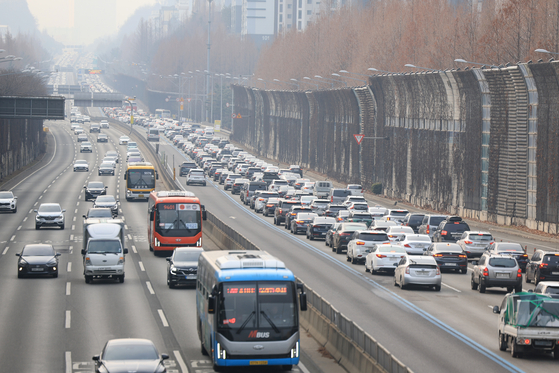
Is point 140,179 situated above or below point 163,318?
above

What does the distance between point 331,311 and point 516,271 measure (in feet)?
37.2

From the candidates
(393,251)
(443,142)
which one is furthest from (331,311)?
(443,142)

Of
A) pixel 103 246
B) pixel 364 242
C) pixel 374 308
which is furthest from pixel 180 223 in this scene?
pixel 374 308

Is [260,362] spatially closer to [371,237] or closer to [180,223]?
[371,237]

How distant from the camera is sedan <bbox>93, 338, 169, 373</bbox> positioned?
49.5 feet

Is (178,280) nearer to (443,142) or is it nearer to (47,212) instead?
(47,212)

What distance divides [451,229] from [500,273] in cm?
1494

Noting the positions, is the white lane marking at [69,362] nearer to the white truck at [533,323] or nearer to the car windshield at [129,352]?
the car windshield at [129,352]

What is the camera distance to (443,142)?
68.8 metres

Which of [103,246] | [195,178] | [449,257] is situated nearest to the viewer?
[103,246]

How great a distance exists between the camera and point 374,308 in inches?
1089

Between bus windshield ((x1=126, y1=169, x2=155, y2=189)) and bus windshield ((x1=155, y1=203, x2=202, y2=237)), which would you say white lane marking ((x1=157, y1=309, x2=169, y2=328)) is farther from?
bus windshield ((x1=126, y1=169, x2=155, y2=189))

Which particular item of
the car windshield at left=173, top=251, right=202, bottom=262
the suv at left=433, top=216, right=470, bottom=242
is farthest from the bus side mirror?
the suv at left=433, top=216, right=470, bottom=242

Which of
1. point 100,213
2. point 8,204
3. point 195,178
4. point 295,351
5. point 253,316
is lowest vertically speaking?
point 8,204
